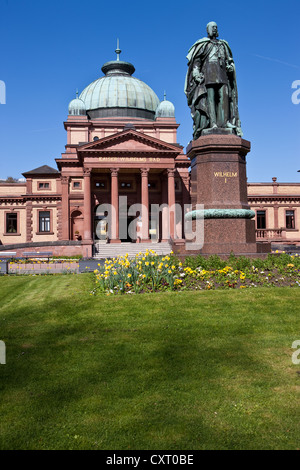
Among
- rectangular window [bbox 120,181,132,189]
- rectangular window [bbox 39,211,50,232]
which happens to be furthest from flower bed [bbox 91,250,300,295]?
rectangular window [bbox 39,211,50,232]

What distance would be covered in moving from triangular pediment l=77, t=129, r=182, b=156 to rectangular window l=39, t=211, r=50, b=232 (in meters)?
13.3

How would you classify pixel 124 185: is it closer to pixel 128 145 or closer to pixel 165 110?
pixel 128 145

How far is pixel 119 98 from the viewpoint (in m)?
56.7

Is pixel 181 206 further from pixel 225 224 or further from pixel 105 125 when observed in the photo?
pixel 225 224

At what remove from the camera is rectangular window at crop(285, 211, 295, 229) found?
182 ft

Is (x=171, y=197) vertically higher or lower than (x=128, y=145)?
lower

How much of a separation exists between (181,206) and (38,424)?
47.1m

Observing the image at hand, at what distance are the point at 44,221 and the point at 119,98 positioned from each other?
70.4 feet

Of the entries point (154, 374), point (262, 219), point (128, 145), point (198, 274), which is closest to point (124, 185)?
point (128, 145)

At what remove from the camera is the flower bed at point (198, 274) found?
366 inches

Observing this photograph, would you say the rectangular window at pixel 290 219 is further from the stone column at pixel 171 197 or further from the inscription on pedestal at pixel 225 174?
the inscription on pedestal at pixel 225 174

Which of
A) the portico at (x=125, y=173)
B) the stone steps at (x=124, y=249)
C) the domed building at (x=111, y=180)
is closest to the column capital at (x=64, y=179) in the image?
the domed building at (x=111, y=180)

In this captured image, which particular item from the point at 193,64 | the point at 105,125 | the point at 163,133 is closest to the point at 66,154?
the point at 105,125

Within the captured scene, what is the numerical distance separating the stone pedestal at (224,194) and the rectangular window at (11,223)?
147ft
